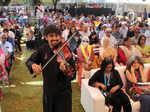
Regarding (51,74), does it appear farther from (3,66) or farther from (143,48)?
(143,48)

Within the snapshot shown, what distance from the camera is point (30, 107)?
13.7 feet

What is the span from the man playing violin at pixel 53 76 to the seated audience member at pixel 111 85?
136 centimetres

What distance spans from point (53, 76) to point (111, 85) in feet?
5.28

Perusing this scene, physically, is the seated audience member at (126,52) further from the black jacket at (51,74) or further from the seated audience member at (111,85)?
the black jacket at (51,74)

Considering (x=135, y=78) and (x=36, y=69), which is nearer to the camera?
(x=36, y=69)

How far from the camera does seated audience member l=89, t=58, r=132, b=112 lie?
11.2 feet

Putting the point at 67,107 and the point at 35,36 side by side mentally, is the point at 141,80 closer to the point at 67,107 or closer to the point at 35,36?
the point at 67,107

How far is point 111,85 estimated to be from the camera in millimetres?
3473

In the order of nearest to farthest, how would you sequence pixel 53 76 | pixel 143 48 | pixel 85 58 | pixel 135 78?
pixel 53 76, pixel 135 78, pixel 85 58, pixel 143 48

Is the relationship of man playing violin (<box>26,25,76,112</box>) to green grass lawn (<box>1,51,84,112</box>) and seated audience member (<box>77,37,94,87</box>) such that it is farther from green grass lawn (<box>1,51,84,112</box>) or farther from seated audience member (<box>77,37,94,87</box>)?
seated audience member (<box>77,37,94,87</box>)

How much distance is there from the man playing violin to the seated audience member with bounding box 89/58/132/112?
1359 millimetres

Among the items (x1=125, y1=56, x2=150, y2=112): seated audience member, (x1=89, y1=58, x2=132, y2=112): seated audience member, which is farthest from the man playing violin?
(x1=125, y1=56, x2=150, y2=112): seated audience member

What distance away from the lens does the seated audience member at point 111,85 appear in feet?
11.2

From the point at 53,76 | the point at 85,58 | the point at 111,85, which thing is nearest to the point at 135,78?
the point at 111,85
